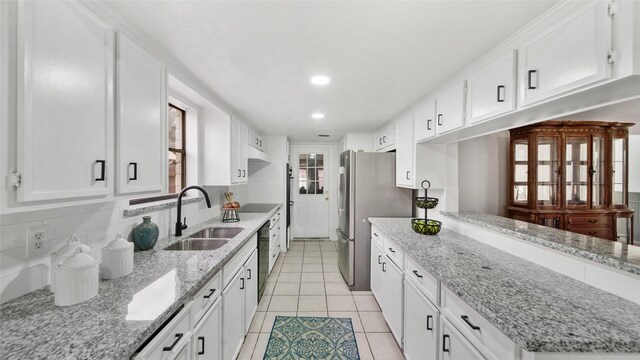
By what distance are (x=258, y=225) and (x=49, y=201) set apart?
1.82m

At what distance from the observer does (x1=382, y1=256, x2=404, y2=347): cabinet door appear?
2043 millimetres

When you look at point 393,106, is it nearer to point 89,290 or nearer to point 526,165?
point 526,165

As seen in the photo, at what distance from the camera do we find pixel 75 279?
962 millimetres

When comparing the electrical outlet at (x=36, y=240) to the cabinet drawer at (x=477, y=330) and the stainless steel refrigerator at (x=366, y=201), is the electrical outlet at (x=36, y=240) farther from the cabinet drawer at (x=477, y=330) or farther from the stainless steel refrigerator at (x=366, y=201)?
the stainless steel refrigerator at (x=366, y=201)

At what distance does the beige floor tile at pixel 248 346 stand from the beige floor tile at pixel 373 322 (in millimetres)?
1047

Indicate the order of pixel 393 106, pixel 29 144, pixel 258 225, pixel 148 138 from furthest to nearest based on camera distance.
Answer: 1. pixel 393 106
2. pixel 258 225
3. pixel 148 138
4. pixel 29 144

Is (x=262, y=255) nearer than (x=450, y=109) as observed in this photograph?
No

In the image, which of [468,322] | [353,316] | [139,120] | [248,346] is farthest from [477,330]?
[139,120]

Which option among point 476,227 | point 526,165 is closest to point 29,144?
point 476,227

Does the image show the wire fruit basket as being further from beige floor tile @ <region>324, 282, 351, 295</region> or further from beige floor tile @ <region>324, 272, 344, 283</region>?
beige floor tile @ <region>324, 272, 344, 283</region>

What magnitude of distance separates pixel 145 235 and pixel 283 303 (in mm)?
1751

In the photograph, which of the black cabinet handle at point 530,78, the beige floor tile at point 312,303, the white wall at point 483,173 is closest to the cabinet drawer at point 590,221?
the white wall at point 483,173

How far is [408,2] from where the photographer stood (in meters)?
1.11

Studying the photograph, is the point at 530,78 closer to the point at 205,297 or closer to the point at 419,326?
the point at 419,326
